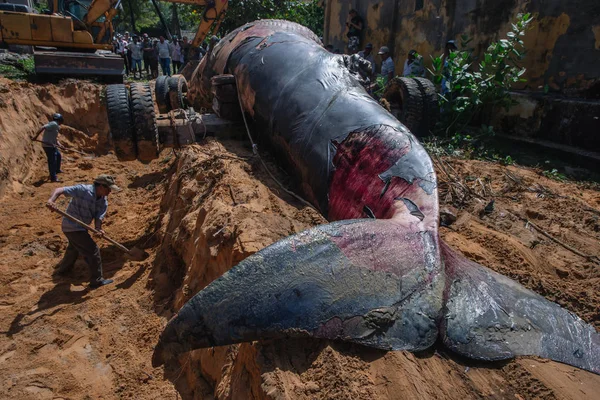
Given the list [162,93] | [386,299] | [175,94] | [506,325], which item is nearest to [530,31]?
[175,94]

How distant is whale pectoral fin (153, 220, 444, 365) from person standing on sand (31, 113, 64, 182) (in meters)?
6.81

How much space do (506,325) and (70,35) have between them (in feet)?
37.4

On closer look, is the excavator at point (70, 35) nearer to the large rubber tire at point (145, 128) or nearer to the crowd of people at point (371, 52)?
the crowd of people at point (371, 52)

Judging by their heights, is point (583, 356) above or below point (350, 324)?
below

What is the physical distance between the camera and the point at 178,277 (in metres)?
4.12

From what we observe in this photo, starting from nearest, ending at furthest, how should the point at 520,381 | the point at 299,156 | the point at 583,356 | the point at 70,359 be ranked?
the point at 520,381
the point at 583,356
the point at 70,359
the point at 299,156

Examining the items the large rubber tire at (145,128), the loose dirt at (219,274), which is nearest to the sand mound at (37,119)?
the loose dirt at (219,274)

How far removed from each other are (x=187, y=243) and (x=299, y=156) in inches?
53.8

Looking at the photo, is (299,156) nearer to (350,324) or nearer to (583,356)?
(350,324)

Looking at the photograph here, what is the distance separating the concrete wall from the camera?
631 cm

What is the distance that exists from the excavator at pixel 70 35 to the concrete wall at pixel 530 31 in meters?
5.04

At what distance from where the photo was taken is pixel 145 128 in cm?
511

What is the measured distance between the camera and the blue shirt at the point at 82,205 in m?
4.54

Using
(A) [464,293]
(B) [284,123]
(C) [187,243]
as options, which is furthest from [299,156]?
(A) [464,293]
